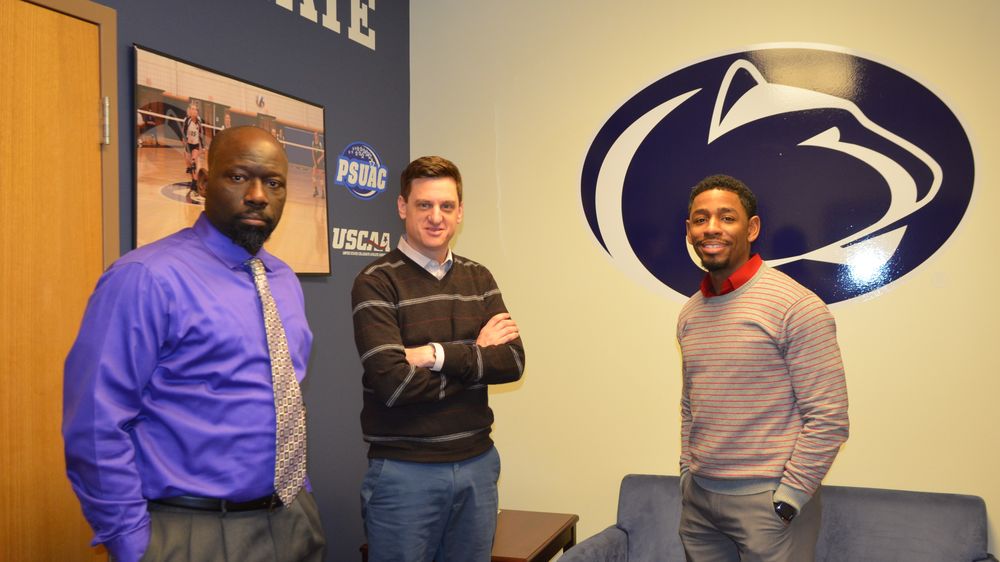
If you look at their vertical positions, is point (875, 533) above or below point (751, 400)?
below

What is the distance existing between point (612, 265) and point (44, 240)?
239cm

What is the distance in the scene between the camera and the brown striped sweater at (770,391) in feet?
6.91

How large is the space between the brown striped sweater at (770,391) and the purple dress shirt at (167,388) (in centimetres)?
128

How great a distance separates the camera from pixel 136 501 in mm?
1492

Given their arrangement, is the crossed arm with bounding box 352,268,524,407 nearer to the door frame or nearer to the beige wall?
the door frame

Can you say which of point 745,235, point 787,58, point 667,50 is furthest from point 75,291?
point 787,58

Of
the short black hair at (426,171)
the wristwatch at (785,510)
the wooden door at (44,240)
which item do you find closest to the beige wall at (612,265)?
the wristwatch at (785,510)

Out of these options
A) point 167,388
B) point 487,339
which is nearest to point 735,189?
point 487,339

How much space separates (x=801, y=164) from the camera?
333 cm

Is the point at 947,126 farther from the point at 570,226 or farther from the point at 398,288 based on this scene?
the point at 398,288

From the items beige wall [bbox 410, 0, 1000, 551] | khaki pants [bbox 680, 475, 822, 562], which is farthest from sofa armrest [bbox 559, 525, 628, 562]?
khaki pants [bbox 680, 475, 822, 562]

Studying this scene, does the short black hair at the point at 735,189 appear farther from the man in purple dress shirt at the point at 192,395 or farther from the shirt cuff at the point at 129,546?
the shirt cuff at the point at 129,546

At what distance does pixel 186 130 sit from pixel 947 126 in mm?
2976

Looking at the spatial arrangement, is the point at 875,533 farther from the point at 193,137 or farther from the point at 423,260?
the point at 193,137
